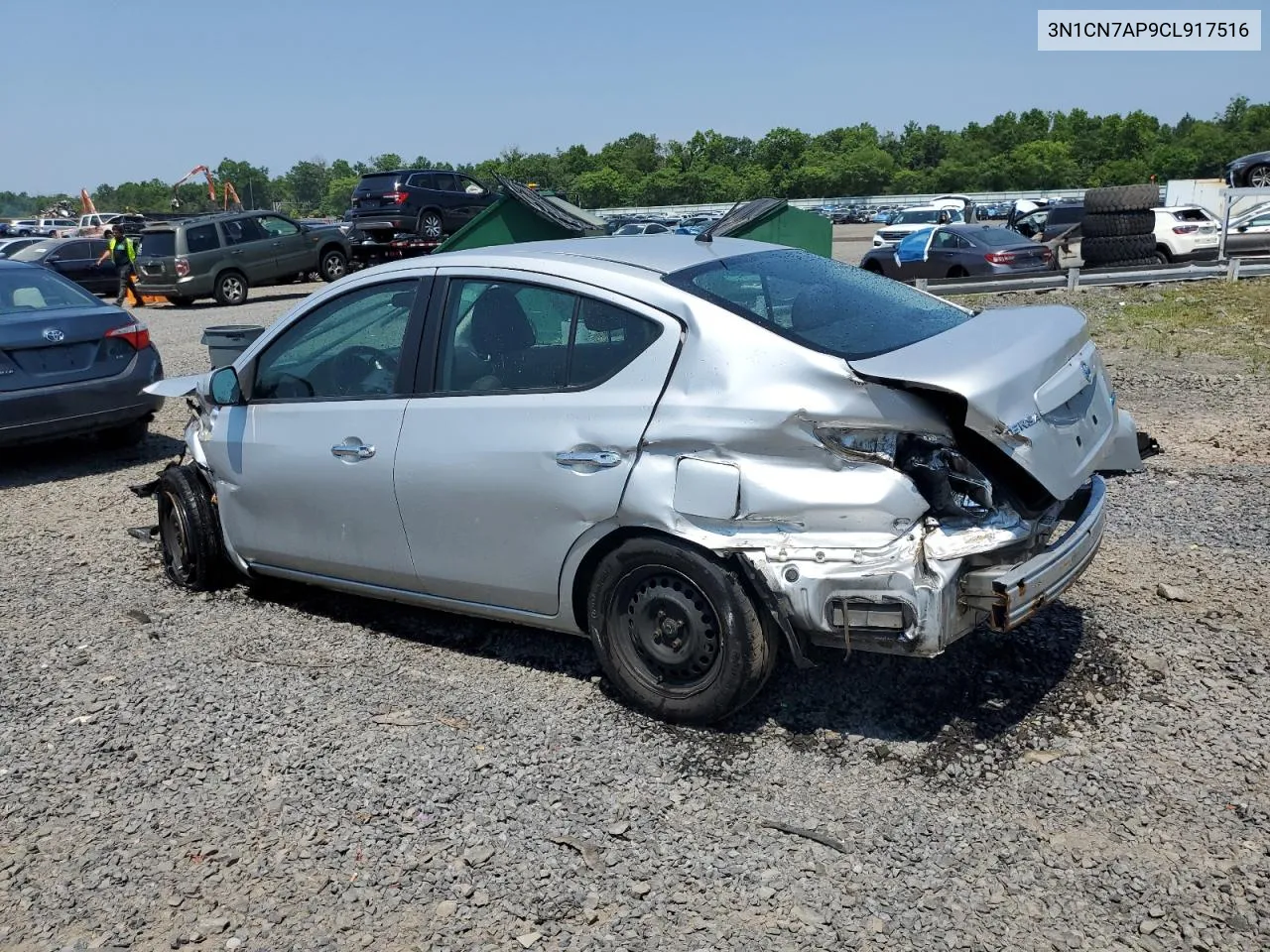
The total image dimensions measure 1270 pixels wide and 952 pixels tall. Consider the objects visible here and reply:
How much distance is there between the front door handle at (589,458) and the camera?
382cm

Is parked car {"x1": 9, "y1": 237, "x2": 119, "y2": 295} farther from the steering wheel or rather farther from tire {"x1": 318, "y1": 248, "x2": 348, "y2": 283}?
the steering wheel

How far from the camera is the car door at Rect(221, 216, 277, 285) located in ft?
72.9

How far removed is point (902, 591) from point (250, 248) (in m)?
21.5

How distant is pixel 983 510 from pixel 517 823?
177 cm

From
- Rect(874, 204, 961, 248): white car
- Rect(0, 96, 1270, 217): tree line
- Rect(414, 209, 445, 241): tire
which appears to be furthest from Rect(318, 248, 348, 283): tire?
Rect(0, 96, 1270, 217): tree line

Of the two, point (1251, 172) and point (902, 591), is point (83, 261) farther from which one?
point (1251, 172)

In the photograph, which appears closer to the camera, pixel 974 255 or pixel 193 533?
pixel 193 533

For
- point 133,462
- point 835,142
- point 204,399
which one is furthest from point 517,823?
point 835,142

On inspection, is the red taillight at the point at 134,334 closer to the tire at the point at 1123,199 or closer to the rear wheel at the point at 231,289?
the rear wheel at the point at 231,289

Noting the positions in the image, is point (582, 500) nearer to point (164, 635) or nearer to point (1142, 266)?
point (164, 635)

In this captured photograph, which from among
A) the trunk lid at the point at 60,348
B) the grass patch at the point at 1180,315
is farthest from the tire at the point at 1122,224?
the trunk lid at the point at 60,348

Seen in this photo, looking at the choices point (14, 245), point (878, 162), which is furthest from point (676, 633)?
point (878, 162)

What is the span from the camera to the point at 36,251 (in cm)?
2645

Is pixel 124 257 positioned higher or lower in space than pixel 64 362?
higher
